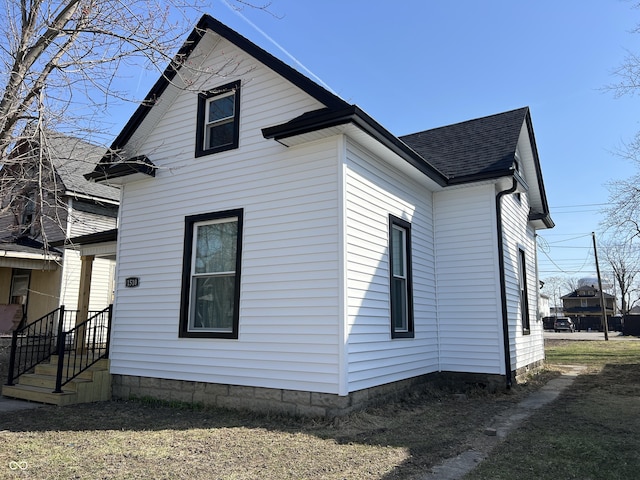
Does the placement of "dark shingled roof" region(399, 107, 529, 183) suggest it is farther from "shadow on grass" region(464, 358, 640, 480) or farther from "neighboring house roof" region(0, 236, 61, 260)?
"neighboring house roof" region(0, 236, 61, 260)

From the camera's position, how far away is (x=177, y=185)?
8.33 m

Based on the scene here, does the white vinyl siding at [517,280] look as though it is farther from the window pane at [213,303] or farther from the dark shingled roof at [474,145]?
the window pane at [213,303]

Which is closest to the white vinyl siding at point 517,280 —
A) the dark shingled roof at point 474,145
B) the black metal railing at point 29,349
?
the dark shingled roof at point 474,145

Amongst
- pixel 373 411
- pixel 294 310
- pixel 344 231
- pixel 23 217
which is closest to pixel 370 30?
pixel 344 231

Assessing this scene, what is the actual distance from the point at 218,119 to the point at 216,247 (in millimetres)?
2320

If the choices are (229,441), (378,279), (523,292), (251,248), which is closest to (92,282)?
(251,248)

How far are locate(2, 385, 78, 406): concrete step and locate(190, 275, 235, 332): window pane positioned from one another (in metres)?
2.23

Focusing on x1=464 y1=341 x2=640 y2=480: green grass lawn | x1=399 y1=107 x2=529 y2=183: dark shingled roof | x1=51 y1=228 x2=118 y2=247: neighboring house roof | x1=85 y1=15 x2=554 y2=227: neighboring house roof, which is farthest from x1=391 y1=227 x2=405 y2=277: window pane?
x1=51 y1=228 x2=118 y2=247: neighboring house roof

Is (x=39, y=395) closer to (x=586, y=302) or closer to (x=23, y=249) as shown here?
(x=23, y=249)

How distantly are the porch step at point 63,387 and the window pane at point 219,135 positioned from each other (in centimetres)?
440

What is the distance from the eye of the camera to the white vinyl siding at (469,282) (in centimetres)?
867

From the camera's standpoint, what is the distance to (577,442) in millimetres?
5129

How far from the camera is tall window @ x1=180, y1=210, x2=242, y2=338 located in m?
7.40

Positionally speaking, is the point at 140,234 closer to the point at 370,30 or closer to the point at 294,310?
the point at 294,310
